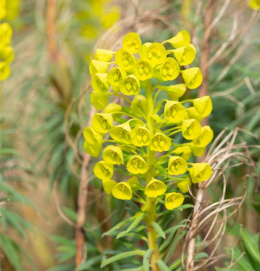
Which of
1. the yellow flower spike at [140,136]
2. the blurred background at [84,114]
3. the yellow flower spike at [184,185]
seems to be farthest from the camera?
the blurred background at [84,114]

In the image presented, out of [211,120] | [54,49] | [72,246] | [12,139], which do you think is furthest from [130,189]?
[12,139]

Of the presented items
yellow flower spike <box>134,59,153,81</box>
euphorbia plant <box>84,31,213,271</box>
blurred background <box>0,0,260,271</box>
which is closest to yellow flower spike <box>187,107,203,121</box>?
euphorbia plant <box>84,31,213,271</box>

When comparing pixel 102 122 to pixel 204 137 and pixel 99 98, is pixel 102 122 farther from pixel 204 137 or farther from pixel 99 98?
pixel 204 137

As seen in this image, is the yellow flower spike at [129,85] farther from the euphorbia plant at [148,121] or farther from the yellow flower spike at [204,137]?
the yellow flower spike at [204,137]

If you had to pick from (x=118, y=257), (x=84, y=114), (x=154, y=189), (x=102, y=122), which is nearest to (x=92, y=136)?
(x=102, y=122)

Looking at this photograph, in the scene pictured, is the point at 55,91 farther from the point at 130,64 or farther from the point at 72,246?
the point at 130,64

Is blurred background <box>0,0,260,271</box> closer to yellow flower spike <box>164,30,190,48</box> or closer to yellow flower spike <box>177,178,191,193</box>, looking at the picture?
yellow flower spike <box>177,178,191,193</box>

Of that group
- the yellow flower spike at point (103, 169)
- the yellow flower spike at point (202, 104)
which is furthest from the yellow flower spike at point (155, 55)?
the yellow flower spike at point (103, 169)
